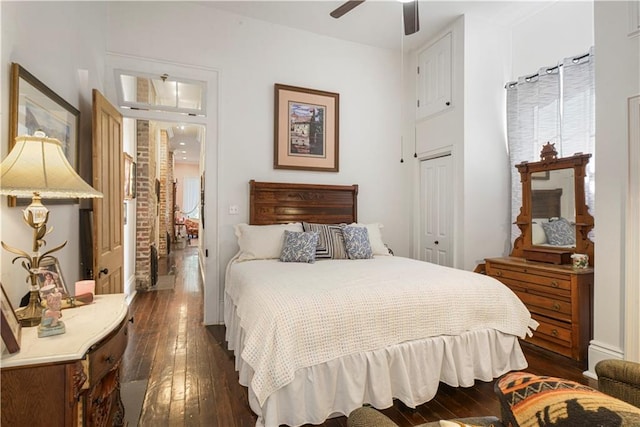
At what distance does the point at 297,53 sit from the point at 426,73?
1753 mm

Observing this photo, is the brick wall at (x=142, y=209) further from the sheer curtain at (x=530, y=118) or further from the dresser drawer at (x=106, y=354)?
the sheer curtain at (x=530, y=118)

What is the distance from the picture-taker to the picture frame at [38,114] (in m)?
1.56

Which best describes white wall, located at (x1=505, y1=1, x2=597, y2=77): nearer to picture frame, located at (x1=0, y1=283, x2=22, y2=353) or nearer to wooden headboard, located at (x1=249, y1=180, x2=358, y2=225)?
wooden headboard, located at (x1=249, y1=180, x2=358, y2=225)

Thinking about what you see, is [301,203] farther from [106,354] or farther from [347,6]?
[106,354]

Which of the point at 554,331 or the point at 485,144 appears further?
the point at 485,144

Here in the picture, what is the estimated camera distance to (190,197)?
14.1 meters

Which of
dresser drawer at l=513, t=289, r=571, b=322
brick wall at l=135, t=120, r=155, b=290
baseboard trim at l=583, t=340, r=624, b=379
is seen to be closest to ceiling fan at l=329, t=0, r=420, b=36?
dresser drawer at l=513, t=289, r=571, b=322

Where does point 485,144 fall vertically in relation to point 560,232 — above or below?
above

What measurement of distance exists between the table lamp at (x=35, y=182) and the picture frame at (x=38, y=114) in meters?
0.28

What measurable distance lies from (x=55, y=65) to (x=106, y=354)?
1836 millimetres

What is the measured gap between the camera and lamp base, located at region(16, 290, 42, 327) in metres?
1.43

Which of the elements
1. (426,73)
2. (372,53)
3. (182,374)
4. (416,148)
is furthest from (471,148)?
(182,374)

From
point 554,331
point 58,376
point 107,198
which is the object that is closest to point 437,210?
point 554,331

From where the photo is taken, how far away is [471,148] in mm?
3857
